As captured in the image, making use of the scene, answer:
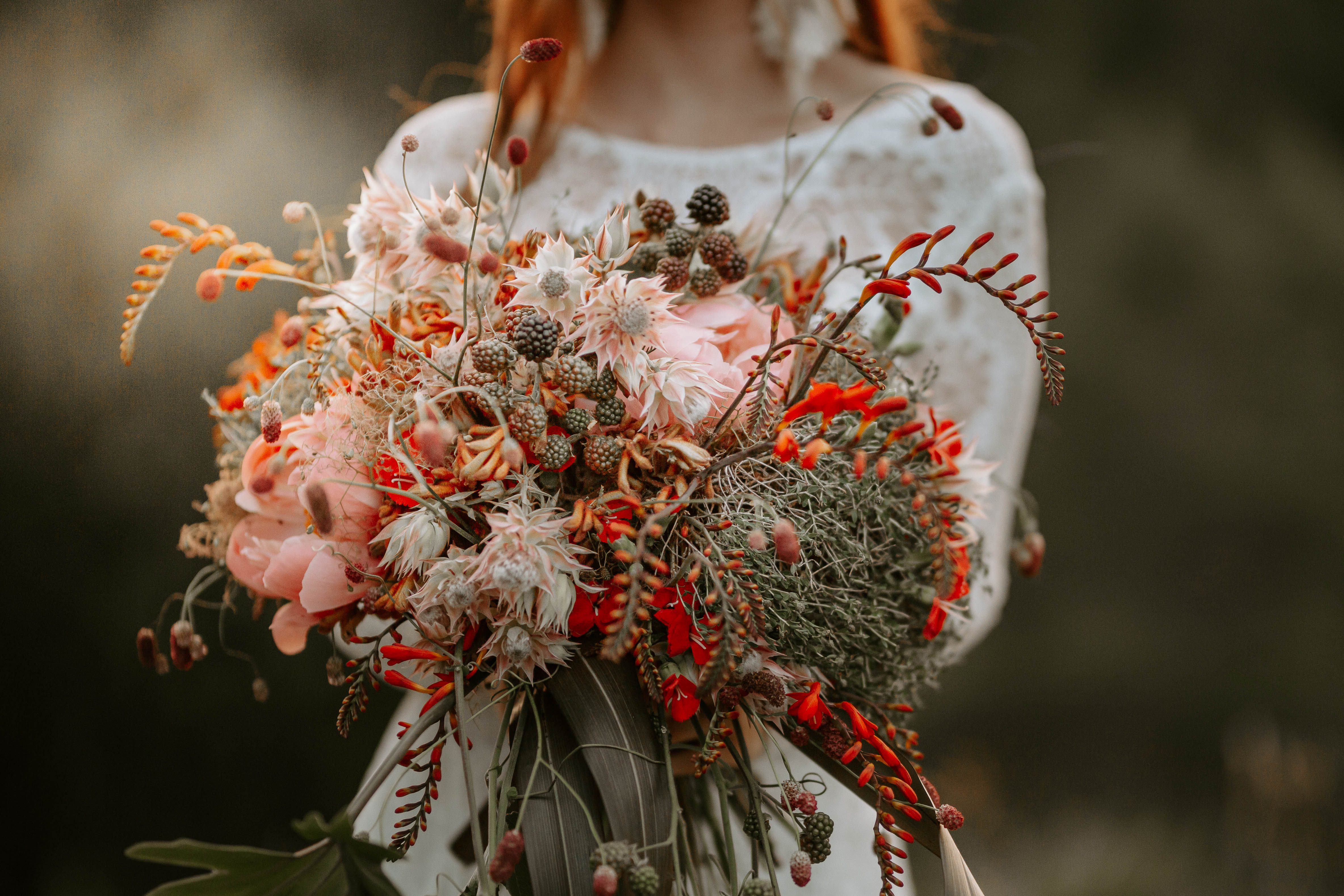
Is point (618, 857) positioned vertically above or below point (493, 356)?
below

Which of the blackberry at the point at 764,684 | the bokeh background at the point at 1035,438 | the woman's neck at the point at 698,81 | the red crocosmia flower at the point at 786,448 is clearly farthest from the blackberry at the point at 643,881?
the bokeh background at the point at 1035,438

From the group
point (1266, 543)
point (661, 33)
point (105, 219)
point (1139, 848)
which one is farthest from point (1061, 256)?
point (105, 219)

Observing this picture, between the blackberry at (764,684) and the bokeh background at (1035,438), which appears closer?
the blackberry at (764,684)

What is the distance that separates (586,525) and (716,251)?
0.24 metres

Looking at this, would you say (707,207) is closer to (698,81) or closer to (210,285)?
(210,285)

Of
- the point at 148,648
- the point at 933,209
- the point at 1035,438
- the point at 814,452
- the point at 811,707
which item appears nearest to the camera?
the point at 814,452

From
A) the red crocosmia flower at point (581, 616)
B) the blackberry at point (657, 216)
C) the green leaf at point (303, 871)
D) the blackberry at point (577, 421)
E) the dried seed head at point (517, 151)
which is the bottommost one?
the green leaf at point (303, 871)

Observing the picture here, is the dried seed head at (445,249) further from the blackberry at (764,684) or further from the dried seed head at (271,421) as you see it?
the blackberry at (764,684)

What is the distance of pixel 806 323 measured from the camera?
1.92 ft

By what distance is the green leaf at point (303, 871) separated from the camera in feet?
1.55

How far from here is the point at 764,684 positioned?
518 millimetres

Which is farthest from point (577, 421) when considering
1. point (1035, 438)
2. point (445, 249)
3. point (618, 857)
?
point (1035, 438)

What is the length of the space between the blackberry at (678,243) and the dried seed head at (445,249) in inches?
6.3

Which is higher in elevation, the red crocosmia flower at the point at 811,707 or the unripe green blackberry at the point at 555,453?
the unripe green blackberry at the point at 555,453
